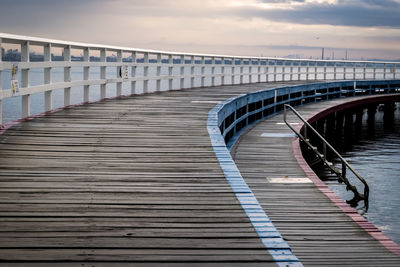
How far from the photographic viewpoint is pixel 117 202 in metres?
5.49

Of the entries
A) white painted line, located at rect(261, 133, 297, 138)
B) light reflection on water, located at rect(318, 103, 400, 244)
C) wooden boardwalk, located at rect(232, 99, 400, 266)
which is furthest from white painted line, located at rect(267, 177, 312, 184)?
white painted line, located at rect(261, 133, 297, 138)

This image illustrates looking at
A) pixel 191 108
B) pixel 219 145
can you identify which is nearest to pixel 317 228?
pixel 219 145

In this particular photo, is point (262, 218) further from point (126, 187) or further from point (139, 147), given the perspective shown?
point (139, 147)

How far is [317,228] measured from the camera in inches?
311

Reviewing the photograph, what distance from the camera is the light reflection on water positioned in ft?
41.5

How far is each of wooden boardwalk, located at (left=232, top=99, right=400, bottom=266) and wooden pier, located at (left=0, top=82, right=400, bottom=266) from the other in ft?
0.07

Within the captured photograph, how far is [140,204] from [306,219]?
3.56m

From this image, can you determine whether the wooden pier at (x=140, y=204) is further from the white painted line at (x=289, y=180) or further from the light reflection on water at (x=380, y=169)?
→ the light reflection on water at (x=380, y=169)

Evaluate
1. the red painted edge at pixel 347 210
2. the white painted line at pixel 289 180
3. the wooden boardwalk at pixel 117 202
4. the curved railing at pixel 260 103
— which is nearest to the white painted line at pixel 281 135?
the red painted edge at pixel 347 210

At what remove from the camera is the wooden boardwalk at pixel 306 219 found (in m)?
6.79

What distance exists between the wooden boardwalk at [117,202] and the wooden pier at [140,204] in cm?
1

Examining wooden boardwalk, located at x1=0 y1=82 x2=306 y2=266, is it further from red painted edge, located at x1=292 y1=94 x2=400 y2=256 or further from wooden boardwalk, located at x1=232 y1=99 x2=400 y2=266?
red painted edge, located at x1=292 y1=94 x2=400 y2=256

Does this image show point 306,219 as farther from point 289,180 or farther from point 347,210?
point 289,180

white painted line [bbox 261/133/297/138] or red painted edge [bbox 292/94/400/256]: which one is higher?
white painted line [bbox 261/133/297/138]
